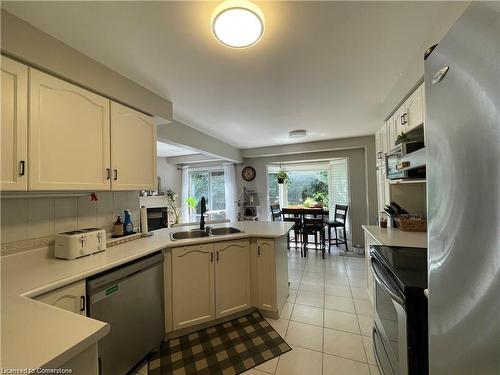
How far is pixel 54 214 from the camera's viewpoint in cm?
167

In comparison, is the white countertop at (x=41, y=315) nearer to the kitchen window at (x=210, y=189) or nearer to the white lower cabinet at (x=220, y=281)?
the white lower cabinet at (x=220, y=281)

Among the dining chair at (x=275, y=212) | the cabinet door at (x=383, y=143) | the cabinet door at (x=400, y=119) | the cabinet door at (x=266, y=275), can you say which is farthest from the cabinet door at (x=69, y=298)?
the dining chair at (x=275, y=212)

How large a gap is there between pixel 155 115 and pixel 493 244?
246 cm

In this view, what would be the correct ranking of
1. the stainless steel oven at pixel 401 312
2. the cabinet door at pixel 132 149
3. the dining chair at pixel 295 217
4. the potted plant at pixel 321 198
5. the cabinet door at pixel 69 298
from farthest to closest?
the potted plant at pixel 321 198
the dining chair at pixel 295 217
the cabinet door at pixel 132 149
the cabinet door at pixel 69 298
the stainless steel oven at pixel 401 312

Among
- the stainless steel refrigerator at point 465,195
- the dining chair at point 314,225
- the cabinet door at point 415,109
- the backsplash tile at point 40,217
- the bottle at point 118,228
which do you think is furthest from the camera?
the dining chair at point 314,225

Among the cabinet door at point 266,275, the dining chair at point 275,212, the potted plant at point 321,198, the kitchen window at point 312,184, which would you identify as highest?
the kitchen window at point 312,184

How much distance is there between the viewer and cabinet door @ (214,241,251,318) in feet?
6.82

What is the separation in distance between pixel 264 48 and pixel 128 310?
2062 millimetres

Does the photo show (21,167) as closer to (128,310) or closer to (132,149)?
(132,149)

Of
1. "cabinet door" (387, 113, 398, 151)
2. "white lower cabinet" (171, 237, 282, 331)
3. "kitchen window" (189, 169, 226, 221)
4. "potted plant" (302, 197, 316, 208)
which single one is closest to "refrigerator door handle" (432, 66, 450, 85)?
"white lower cabinet" (171, 237, 282, 331)

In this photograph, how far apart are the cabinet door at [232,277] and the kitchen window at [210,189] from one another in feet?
12.3

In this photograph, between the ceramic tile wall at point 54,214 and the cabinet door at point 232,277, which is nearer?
the ceramic tile wall at point 54,214

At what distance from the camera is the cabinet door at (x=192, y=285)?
1913 millimetres

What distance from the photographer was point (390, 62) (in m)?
1.70
